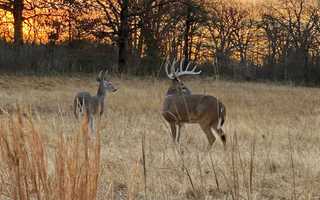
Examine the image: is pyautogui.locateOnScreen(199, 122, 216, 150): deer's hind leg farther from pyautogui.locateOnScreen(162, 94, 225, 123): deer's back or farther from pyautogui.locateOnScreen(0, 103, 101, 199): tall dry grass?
pyautogui.locateOnScreen(0, 103, 101, 199): tall dry grass

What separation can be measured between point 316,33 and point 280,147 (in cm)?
2240

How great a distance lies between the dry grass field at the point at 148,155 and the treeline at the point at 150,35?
21.6 feet

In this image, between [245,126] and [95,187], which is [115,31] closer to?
[245,126]

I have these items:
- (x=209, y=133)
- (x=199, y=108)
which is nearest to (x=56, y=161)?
(x=209, y=133)

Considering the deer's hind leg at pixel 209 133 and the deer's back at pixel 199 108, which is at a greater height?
the deer's back at pixel 199 108

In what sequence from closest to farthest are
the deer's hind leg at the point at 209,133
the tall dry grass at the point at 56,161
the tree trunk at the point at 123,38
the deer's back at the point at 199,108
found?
the tall dry grass at the point at 56,161
the deer's hind leg at the point at 209,133
the deer's back at the point at 199,108
the tree trunk at the point at 123,38

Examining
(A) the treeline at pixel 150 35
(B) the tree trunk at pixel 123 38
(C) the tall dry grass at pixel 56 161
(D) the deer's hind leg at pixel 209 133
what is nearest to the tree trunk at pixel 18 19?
(A) the treeline at pixel 150 35

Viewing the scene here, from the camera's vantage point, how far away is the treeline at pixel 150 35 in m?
20.5

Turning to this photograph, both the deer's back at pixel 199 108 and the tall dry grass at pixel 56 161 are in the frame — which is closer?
the tall dry grass at pixel 56 161

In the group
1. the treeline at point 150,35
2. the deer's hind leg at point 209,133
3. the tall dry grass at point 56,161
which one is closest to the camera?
the tall dry grass at point 56,161

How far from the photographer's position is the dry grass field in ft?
5.75

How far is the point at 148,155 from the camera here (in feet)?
16.7

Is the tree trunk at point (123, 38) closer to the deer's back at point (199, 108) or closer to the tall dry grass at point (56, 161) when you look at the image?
the deer's back at point (199, 108)

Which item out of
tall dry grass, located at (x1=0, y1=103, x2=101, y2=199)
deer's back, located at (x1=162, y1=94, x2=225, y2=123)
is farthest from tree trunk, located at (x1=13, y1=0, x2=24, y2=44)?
tall dry grass, located at (x1=0, y1=103, x2=101, y2=199)
